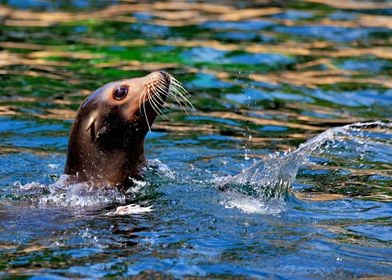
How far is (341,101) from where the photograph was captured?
35.6 feet

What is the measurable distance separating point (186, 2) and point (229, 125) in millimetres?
6437

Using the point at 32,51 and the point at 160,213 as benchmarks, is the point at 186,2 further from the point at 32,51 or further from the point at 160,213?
the point at 160,213

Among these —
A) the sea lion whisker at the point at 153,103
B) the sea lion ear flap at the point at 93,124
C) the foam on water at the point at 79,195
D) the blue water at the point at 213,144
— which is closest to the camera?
the blue water at the point at 213,144

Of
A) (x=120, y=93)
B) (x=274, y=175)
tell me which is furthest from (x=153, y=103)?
(x=274, y=175)

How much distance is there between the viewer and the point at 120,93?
275 inches

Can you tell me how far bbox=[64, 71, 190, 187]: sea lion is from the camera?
693 cm

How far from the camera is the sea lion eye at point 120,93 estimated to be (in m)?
6.98

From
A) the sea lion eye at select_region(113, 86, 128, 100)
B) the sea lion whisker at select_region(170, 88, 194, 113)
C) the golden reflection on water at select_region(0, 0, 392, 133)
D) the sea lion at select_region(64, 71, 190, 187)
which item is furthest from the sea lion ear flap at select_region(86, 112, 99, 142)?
the golden reflection on water at select_region(0, 0, 392, 133)

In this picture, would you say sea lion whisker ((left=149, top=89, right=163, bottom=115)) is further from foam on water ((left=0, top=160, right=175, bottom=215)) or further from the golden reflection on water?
the golden reflection on water

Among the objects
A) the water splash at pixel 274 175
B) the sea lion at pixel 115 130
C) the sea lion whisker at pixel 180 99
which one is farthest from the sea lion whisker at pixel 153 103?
the water splash at pixel 274 175

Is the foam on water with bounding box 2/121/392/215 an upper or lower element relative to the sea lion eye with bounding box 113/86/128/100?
lower

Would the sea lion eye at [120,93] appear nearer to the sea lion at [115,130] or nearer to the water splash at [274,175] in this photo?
the sea lion at [115,130]

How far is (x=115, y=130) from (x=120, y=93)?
28cm

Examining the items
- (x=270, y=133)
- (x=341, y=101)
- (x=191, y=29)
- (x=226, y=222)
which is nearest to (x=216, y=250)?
(x=226, y=222)
